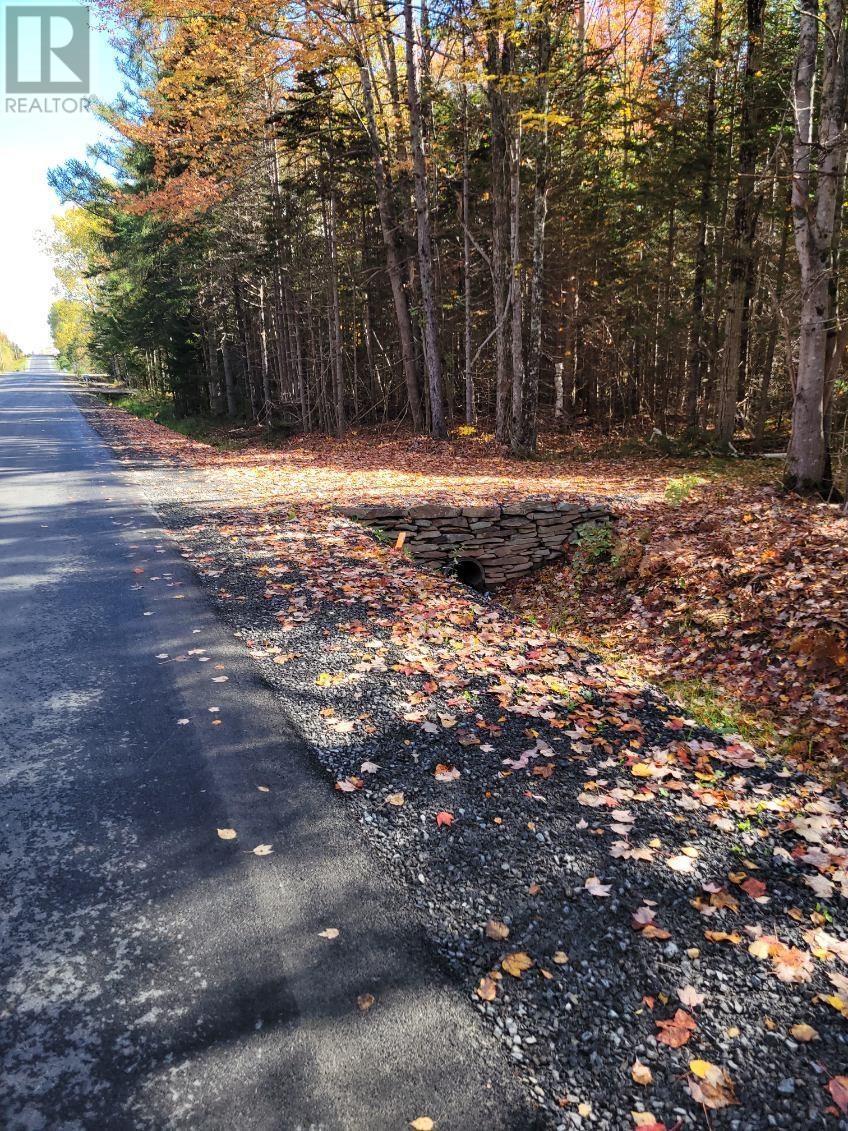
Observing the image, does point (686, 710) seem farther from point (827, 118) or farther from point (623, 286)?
point (623, 286)

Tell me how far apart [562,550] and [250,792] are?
760 cm

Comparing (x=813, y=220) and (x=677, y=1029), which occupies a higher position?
(x=813, y=220)

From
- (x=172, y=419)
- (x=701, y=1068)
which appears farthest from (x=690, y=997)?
(x=172, y=419)

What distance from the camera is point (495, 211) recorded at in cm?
1600

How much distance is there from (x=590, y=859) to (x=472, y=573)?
753cm

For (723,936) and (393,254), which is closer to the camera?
(723,936)

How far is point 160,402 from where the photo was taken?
34.5m

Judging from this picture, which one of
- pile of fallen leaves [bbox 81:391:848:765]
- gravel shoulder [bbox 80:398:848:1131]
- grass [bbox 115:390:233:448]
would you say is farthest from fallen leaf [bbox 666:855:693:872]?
grass [bbox 115:390:233:448]

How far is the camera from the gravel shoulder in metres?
2.22

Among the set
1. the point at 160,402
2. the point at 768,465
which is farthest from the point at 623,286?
the point at 160,402

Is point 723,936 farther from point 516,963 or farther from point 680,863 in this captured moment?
point 516,963

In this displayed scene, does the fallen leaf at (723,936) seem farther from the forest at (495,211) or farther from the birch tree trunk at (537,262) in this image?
the birch tree trunk at (537,262)

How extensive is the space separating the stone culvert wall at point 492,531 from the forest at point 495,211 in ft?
11.3

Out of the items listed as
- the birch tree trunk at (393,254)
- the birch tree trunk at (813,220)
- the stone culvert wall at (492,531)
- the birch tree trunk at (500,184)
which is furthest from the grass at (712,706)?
the birch tree trunk at (393,254)
